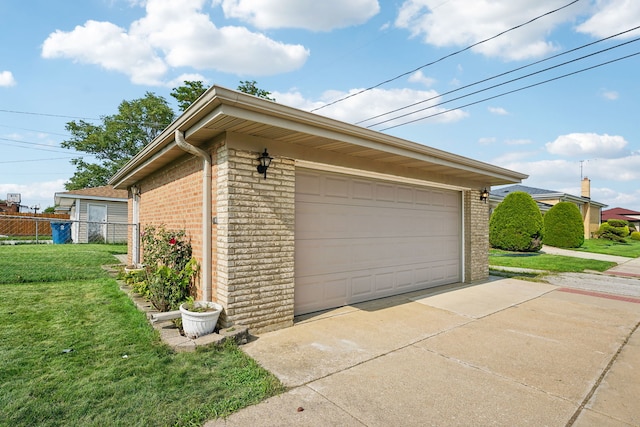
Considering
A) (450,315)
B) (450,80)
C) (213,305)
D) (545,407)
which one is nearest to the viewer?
(545,407)

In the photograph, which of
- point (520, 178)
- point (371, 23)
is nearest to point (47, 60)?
point (371, 23)

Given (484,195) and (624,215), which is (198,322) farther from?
(624,215)

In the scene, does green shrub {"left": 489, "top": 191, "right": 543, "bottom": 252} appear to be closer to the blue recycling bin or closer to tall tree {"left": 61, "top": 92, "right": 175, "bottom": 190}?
the blue recycling bin

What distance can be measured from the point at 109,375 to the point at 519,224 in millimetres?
16614

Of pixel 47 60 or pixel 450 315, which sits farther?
pixel 47 60

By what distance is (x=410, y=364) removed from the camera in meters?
3.31

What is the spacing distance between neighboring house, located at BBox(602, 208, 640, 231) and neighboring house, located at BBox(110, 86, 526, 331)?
48058 millimetres

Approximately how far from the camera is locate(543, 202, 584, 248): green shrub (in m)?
17.7

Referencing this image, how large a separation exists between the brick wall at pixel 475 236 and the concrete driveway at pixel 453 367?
7.68ft

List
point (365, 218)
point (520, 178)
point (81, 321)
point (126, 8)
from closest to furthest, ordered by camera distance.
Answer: point (81, 321)
point (365, 218)
point (126, 8)
point (520, 178)

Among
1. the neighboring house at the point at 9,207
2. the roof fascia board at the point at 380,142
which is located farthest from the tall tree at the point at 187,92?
the neighboring house at the point at 9,207

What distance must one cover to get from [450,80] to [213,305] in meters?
8.75

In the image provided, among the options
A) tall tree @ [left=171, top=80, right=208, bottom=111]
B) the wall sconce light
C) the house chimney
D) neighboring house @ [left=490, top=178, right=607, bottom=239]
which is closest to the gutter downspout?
the wall sconce light

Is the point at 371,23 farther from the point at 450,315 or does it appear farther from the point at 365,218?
the point at 450,315
